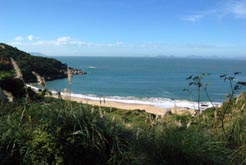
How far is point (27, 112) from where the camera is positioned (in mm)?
3770

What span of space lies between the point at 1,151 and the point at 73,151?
86cm

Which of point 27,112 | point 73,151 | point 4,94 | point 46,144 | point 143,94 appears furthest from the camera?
point 143,94

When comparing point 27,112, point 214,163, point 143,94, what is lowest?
point 143,94

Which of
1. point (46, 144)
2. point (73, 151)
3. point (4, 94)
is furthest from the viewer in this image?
point (4, 94)

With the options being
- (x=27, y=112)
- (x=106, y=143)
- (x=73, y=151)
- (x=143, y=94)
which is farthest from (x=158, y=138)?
(x=143, y=94)

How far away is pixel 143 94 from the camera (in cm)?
5000

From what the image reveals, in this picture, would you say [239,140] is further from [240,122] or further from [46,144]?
[46,144]

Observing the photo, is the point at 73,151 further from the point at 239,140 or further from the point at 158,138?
the point at 239,140

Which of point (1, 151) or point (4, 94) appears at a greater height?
point (4, 94)

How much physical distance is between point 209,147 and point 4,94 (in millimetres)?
3009

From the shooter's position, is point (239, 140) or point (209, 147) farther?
point (239, 140)

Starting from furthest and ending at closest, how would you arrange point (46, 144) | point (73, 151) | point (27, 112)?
point (27, 112) < point (73, 151) < point (46, 144)

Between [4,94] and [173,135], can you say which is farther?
[4,94]

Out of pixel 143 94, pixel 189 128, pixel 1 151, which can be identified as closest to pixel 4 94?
pixel 1 151
